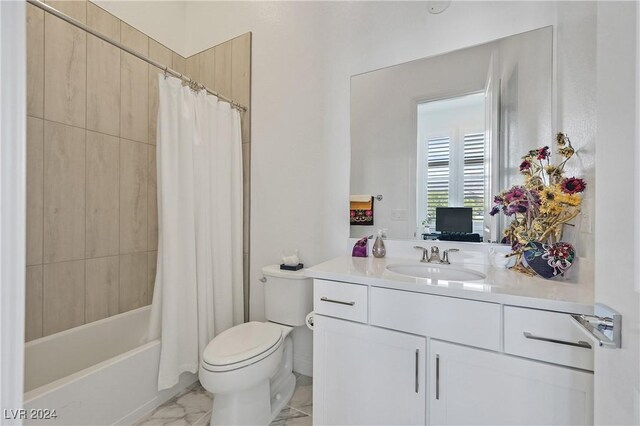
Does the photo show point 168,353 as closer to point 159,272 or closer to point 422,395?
point 159,272

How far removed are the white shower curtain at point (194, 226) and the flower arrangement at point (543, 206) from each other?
1657mm

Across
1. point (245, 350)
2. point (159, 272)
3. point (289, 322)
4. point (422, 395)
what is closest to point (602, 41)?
point (422, 395)

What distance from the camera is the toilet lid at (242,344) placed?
1.34 metres

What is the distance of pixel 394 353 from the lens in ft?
3.63

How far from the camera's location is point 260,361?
1.41 meters

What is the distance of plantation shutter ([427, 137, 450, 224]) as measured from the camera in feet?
5.07

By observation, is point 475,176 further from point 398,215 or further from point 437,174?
point 398,215

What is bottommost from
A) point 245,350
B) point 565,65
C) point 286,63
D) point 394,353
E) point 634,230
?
point 245,350

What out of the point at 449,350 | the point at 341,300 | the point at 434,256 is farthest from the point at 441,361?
the point at 434,256

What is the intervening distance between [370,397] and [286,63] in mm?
2051

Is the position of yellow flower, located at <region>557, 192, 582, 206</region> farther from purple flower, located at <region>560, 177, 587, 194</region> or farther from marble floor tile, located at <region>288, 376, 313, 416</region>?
marble floor tile, located at <region>288, 376, 313, 416</region>

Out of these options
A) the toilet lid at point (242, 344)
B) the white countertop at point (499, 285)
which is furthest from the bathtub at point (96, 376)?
the white countertop at point (499, 285)

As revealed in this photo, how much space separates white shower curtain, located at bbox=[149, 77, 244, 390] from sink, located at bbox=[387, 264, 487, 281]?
1.17 metres

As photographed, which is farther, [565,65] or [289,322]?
[289,322]
